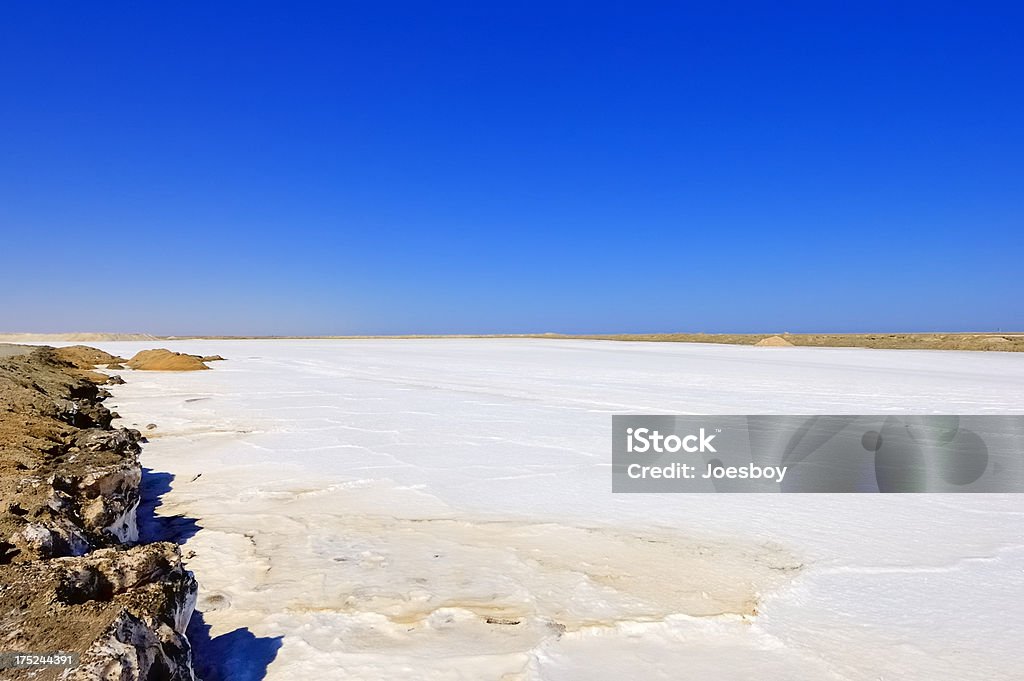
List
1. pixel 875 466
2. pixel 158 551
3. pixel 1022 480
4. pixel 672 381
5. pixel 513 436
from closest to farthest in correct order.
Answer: pixel 158 551 < pixel 1022 480 < pixel 875 466 < pixel 513 436 < pixel 672 381

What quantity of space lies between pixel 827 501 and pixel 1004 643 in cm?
152

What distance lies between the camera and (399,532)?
289cm

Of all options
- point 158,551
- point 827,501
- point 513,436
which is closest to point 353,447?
point 513,436

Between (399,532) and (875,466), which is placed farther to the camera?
(875,466)

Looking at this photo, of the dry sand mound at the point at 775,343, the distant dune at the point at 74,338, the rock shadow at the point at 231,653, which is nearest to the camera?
the rock shadow at the point at 231,653

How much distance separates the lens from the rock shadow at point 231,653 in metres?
1.70

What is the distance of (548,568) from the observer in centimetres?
249

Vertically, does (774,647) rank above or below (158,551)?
below

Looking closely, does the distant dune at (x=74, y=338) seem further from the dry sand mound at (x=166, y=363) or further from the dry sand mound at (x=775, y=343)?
the dry sand mound at (x=775, y=343)

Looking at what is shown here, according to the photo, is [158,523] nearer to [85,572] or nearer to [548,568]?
[85,572]

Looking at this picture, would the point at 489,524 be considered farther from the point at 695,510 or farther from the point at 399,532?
the point at 695,510

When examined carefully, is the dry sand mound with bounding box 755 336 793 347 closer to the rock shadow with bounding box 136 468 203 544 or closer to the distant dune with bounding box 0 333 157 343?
the rock shadow with bounding box 136 468 203 544

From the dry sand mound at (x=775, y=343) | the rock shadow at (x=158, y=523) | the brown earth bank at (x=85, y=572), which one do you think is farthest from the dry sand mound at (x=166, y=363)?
the dry sand mound at (x=775, y=343)

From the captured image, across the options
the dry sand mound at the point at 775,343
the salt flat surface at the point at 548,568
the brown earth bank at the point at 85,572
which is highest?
the dry sand mound at the point at 775,343
